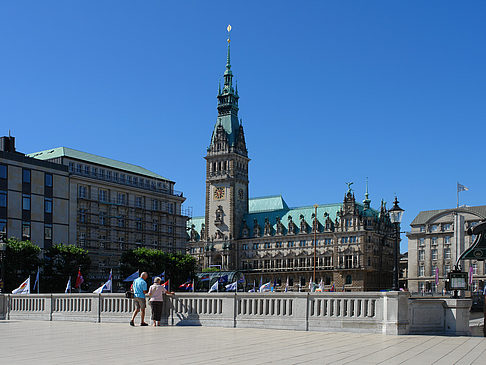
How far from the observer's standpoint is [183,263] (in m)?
102

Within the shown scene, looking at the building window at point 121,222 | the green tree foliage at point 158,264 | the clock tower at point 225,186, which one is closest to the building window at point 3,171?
the green tree foliage at point 158,264

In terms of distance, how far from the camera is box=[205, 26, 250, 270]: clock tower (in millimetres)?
159875

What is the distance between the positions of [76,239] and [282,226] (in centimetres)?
7053

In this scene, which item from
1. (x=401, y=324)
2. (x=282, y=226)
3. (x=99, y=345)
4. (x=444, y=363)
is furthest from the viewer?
(x=282, y=226)

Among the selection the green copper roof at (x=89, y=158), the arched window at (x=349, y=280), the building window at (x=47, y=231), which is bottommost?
the arched window at (x=349, y=280)

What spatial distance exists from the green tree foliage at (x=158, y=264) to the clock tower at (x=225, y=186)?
55879 mm

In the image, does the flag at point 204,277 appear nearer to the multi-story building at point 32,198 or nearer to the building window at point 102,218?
the building window at point 102,218

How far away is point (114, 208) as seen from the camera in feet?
348

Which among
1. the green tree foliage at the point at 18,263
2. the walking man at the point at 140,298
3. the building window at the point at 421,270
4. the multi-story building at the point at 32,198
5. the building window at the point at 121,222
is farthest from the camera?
the building window at the point at 421,270

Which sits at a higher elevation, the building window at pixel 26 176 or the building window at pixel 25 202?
the building window at pixel 26 176

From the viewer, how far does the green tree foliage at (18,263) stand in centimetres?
7156

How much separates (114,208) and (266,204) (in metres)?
72.1

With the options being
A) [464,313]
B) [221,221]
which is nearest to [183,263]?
[221,221]

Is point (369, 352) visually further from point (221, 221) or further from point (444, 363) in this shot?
point (221, 221)
